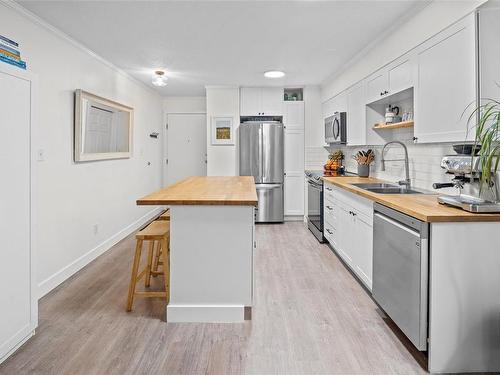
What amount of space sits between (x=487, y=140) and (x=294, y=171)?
4.85 metres

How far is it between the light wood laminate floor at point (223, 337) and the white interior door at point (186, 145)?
4260mm

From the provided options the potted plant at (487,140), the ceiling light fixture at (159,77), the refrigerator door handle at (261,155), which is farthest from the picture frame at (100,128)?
the potted plant at (487,140)

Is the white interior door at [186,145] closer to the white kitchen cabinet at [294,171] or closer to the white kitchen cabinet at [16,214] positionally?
the white kitchen cabinet at [294,171]

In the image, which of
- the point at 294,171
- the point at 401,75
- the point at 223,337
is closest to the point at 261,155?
the point at 294,171

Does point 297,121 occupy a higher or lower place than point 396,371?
higher

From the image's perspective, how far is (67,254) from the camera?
377 cm

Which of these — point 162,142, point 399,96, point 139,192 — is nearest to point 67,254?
point 139,192

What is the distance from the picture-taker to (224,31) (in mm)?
3680

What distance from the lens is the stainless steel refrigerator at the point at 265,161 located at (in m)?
6.41

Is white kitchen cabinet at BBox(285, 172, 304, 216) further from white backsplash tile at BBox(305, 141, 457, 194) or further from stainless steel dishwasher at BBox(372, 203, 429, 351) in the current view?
stainless steel dishwasher at BBox(372, 203, 429, 351)

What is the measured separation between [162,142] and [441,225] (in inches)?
250

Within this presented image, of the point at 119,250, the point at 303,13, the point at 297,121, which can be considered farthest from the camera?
the point at 297,121

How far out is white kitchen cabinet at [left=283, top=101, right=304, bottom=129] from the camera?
22.1 ft

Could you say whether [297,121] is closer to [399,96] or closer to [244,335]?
[399,96]
